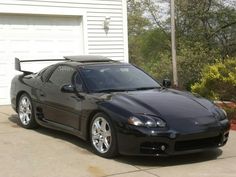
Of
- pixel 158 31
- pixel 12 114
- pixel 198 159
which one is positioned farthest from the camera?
pixel 158 31

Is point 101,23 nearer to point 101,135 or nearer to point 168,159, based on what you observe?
point 101,135

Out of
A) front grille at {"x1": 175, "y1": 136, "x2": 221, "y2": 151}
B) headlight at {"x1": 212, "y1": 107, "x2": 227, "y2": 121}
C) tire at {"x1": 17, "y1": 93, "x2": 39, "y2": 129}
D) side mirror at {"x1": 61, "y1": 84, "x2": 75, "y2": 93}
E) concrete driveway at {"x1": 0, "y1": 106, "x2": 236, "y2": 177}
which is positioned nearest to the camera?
concrete driveway at {"x1": 0, "y1": 106, "x2": 236, "y2": 177}

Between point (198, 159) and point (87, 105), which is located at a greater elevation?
point (87, 105)

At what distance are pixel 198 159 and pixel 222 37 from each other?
15369 mm

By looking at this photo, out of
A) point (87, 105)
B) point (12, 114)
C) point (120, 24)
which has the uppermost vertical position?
point (120, 24)

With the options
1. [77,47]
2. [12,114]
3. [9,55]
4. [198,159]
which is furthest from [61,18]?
[198,159]

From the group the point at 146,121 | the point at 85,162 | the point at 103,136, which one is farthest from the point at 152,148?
the point at 85,162

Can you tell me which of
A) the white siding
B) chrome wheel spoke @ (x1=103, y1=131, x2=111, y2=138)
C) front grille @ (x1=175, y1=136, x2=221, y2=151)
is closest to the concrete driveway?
front grille @ (x1=175, y1=136, x2=221, y2=151)

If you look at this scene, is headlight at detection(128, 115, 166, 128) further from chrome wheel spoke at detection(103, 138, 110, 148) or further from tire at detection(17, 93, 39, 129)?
tire at detection(17, 93, 39, 129)

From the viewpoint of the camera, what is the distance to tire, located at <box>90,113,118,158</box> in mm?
7043

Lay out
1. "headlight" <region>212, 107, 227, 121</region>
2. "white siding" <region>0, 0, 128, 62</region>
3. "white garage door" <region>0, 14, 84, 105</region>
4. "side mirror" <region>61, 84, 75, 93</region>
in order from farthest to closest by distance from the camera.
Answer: "white siding" <region>0, 0, 128, 62</region>
"white garage door" <region>0, 14, 84, 105</region>
"side mirror" <region>61, 84, 75, 93</region>
"headlight" <region>212, 107, 227, 121</region>

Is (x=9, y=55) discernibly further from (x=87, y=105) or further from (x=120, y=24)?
(x=87, y=105)

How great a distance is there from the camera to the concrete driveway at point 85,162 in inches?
255

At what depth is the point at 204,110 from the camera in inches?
287
